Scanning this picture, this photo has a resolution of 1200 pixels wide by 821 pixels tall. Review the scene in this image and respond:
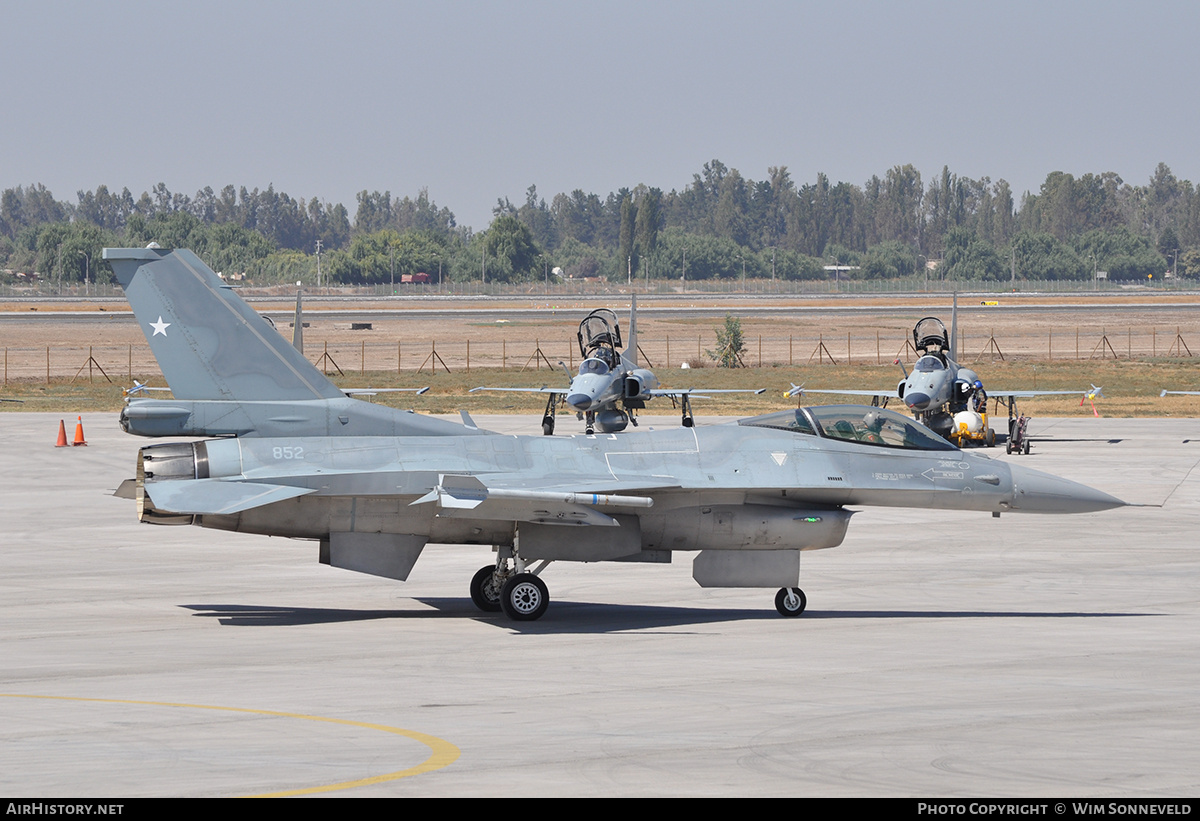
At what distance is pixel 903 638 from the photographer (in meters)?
14.6

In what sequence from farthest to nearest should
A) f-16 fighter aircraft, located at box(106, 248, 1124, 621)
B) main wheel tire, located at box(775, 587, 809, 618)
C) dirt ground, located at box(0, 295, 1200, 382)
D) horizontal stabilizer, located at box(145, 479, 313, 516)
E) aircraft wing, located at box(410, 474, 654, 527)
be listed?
1. dirt ground, located at box(0, 295, 1200, 382)
2. main wheel tire, located at box(775, 587, 809, 618)
3. f-16 fighter aircraft, located at box(106, 248, 1124, 621)
4. aircraft wing, located at box(410, 474, 654, 527)
5. horizontal stabilizer, located at box(145, 479, 313, 516)

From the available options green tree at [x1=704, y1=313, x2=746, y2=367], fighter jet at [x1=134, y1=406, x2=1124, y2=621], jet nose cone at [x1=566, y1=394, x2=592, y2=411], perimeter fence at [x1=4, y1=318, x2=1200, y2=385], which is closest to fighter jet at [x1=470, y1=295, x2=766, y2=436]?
jet nose cone at [x1=566, y1=394, x2=592, y2=411]

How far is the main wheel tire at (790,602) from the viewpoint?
16.1 m

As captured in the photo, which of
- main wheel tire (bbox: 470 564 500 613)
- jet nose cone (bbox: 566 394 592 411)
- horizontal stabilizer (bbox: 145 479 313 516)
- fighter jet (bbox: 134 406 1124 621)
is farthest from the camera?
jet nose cone (bbox: 566 394 592 411)

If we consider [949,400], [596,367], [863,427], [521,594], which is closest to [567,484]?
[521,594]

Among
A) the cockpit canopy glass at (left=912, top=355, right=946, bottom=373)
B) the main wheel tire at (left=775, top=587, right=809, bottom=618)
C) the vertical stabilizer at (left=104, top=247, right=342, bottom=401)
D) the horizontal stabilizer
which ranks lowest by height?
the main wheel tire at (left=775, top=587, right=809, bottom=618)

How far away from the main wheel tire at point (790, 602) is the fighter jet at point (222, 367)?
4.33 metres

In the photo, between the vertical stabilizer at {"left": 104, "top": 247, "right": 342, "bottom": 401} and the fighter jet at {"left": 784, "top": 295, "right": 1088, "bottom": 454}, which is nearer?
the vertical stabilizer at {"left": 104, "top": 247, "right": 342, "bottom": 401}

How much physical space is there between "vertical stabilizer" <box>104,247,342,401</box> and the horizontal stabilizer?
139 centimetres

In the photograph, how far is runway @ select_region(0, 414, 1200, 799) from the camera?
887cm

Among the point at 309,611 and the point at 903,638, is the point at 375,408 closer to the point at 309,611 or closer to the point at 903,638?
the point at 309,611

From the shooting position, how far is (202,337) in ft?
52.2

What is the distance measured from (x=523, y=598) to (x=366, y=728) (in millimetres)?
5310

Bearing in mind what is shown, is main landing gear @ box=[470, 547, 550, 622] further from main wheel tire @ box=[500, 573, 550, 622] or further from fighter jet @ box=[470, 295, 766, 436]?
fighter jet @ box=[470, 295, 766, 436]
